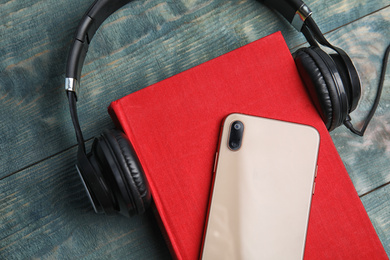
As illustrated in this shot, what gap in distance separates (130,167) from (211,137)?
6.2 inches

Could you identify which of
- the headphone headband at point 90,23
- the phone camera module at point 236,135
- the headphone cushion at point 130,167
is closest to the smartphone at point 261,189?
the phone camera module at point 236,135

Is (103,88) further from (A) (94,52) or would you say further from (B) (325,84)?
(B) (325,84)

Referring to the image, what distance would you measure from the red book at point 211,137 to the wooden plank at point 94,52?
11 cm

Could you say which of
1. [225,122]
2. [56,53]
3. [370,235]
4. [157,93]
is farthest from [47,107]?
[370,235]

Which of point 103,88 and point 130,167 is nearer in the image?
point 130,167

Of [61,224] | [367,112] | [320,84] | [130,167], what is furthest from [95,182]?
[367,112]

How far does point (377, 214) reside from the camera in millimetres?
736

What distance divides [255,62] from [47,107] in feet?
1.40

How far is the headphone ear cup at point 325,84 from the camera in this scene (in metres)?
0.59

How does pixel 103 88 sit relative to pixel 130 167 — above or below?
above

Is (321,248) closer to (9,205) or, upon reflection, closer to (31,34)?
(9,205)

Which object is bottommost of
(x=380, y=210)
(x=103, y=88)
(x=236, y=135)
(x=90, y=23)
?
(x=380, y=210)

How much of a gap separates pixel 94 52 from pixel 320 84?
450mm

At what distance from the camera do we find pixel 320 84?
0.59m
